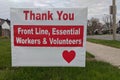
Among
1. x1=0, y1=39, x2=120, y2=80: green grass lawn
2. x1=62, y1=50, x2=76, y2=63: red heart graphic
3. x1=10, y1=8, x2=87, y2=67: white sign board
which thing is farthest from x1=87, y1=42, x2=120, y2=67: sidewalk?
x1=10, y1=8, x2=87, y2=67: white sign board

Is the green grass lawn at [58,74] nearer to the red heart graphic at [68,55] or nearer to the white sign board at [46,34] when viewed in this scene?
the white sign board at [46,34]

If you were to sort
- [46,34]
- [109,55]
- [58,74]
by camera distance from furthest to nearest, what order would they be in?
[109,55], [58,74], [46,34]

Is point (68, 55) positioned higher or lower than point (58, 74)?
higher

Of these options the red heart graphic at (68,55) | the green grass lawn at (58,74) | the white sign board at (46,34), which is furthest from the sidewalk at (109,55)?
the white sign board at (46,34)

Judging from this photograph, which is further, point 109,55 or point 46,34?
point 109,55

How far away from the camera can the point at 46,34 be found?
7.56 metres

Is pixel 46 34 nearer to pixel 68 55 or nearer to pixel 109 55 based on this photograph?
pixel 68 55

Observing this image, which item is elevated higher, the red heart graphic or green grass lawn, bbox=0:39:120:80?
the red heart graphic

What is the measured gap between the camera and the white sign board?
7.56 m

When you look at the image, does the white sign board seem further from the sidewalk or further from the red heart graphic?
the sidewalk

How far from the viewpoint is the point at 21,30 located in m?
7.57

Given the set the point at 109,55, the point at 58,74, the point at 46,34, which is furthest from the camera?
the point at 109,55

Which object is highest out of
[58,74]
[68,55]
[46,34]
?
[46,34]

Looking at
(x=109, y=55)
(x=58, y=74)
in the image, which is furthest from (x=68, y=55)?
(x=109, y=55)
